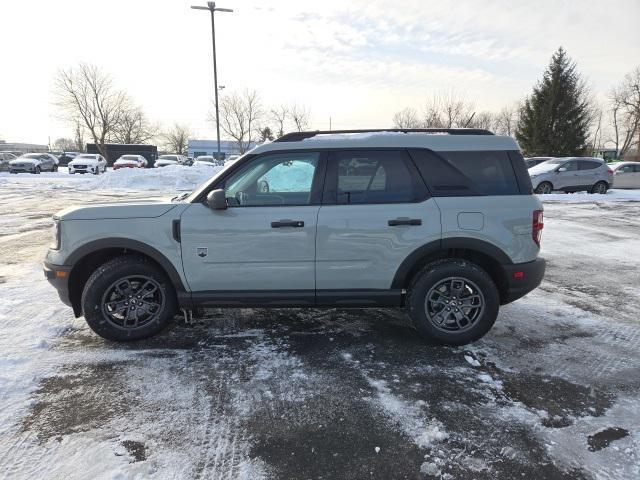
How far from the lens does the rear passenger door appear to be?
3867mm

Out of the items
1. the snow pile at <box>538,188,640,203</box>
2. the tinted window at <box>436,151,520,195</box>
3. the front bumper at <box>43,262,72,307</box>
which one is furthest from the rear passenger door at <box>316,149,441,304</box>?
the snow pile at <box>538,188,640,203</box>

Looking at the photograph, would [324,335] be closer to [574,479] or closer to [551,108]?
[574,479]

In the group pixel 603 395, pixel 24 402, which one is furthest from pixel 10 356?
pixel 603 395

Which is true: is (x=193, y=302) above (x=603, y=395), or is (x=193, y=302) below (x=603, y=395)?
above

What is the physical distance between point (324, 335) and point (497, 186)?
2150mm

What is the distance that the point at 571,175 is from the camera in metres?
19.5

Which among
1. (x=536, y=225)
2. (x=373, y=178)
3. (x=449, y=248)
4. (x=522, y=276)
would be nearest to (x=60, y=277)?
(x=373, y=178)

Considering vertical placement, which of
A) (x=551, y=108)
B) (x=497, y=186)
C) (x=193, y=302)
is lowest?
(x=193, y=302)

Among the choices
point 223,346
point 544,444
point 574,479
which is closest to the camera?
point 574,479

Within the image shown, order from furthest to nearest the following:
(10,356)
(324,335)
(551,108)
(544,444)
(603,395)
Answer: (551,108) < (324,335) < (10,356) < (603,395) < (544,444)

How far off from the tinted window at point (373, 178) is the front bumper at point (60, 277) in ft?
8.41

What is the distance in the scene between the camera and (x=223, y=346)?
4.04 meters

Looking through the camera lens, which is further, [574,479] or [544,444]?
[544,444]

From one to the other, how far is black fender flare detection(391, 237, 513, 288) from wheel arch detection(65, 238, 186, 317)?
79.7 inches
